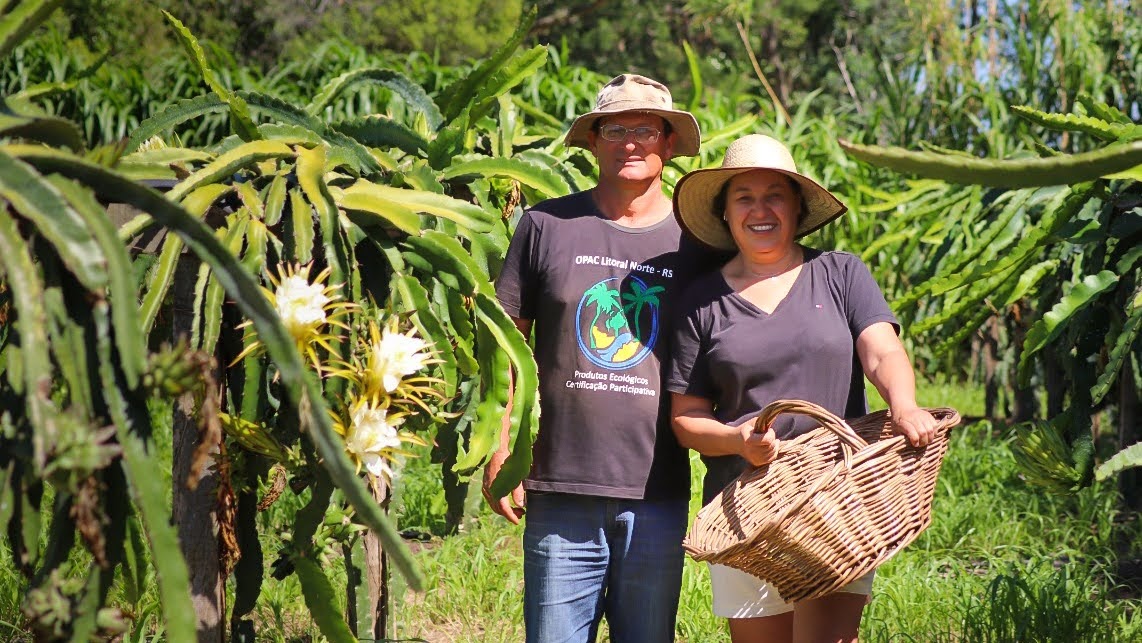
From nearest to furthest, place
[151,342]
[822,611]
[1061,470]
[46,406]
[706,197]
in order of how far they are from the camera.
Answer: [46,406] < [151,342] < [822,611] < [706,197] < [1061,470]

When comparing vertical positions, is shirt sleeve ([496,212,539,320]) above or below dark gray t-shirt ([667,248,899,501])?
above

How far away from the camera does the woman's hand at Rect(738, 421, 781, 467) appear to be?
233 cm

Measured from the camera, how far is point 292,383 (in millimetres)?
1344

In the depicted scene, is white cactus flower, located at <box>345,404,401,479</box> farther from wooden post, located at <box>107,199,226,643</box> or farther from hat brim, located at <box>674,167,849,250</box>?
hat brim, located at <box>674,167,849,250</box>

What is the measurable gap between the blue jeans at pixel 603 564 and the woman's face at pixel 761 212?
0.60 meters

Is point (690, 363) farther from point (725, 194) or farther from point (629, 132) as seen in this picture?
point (629, 132)

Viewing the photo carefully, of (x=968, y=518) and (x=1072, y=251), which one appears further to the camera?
(x=968, y=518)

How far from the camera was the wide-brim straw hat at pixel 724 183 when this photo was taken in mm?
2562

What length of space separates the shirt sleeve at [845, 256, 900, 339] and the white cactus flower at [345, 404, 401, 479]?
1146 mm

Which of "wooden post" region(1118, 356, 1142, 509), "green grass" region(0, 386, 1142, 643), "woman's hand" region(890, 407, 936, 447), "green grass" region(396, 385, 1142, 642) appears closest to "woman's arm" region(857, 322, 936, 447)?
"woman's hand" region(890, 407, 936, 447)

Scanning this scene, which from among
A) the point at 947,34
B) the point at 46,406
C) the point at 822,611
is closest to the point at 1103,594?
the point at 822,611

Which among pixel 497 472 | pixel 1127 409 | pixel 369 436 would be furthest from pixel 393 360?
pixel 1127 409

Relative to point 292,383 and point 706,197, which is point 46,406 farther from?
point 706,197

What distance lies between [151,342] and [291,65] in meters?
5.38
